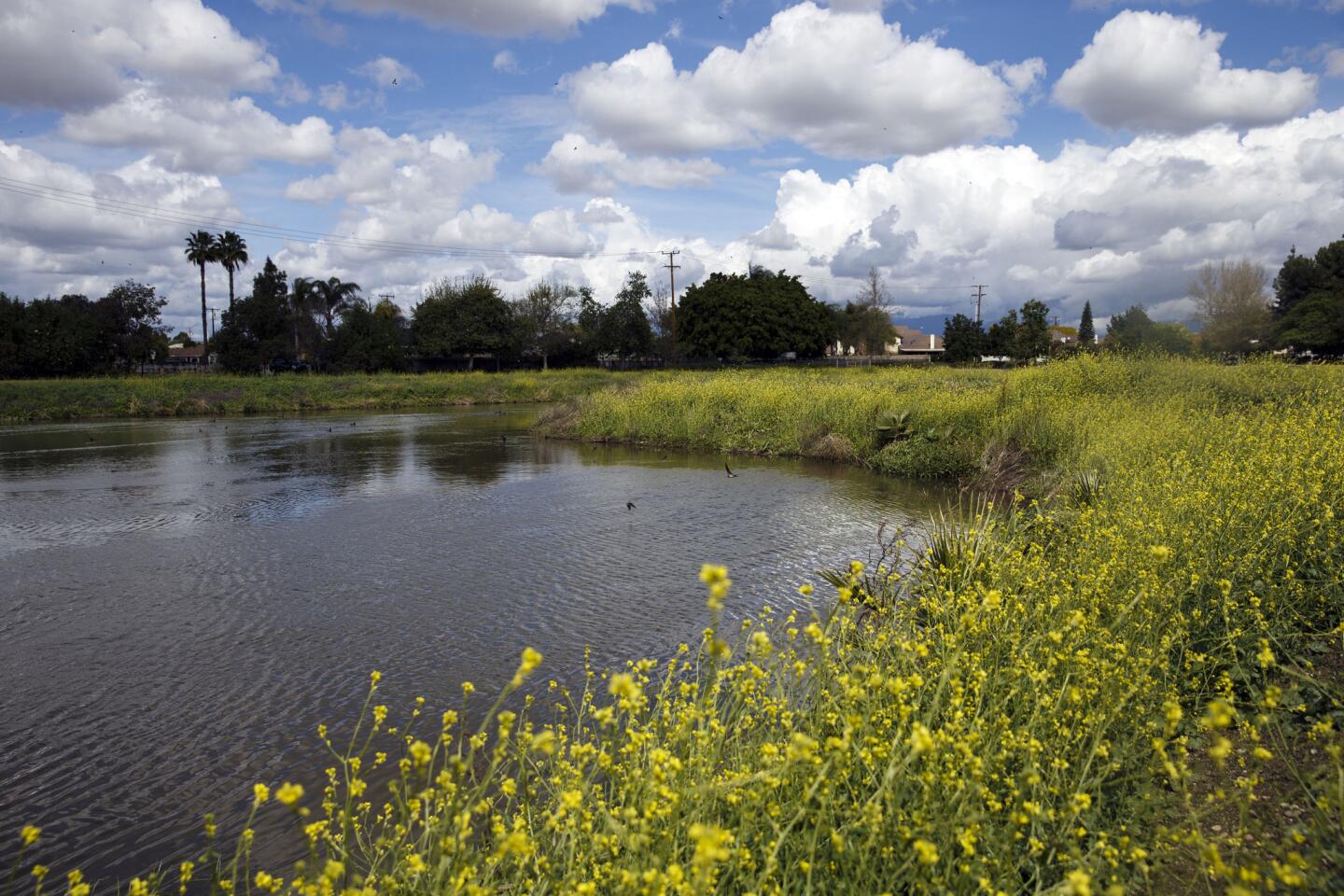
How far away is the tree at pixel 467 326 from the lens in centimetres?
6681

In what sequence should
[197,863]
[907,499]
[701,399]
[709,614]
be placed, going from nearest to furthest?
1. [197,863]
2. [709,614]
3. [907,499]
4. [701,399]

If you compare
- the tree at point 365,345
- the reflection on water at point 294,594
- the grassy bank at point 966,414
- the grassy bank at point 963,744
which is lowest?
the reflection on water at point 294,594

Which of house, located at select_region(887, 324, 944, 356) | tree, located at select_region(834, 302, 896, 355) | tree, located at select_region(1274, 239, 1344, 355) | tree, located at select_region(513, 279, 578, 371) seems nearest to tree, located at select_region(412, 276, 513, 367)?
tree, located at select_region(513, 279, 578, 371)

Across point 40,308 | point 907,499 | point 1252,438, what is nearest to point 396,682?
point 1252,438

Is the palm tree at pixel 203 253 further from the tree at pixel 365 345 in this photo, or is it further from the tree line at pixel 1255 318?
the tree line at pixel 1255 318

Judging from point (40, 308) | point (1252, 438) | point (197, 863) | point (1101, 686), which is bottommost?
point (197, 863)

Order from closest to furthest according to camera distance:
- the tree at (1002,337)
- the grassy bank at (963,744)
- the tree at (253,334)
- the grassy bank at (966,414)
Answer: the grassy bank at (963,744) → the grassy bank at (966,414) → the tree at (253,334) → the tree at (1002,337)

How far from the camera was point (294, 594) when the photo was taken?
914 cm

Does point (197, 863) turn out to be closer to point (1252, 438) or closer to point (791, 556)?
point (791, 556)

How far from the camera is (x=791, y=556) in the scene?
1036cm

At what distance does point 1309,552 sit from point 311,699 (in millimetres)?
7137

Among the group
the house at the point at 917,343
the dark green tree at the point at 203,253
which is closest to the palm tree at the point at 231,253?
the dark green tree at the point at 203,253

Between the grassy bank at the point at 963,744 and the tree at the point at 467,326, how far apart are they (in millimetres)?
61714

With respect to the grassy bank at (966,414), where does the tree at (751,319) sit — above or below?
above
